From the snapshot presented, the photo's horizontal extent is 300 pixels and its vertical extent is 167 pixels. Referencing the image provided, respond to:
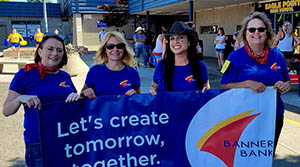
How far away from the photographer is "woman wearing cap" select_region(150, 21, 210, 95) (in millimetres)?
2848

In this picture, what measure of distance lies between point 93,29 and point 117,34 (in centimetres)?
2592

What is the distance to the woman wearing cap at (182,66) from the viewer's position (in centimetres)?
285

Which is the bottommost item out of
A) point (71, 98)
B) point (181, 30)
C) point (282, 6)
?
point (71, 98)

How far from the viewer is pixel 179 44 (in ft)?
9.40

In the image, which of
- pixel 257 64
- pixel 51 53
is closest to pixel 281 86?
pixel 257 64

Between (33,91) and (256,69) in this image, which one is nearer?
(33,91)

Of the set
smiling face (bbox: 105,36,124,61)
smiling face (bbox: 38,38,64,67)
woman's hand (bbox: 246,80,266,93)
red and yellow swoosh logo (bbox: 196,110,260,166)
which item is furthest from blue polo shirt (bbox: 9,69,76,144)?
woman's hand (bbox: 246,80,266,93)

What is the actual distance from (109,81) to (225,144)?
1.25 m

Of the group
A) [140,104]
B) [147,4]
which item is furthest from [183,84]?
[147,4]

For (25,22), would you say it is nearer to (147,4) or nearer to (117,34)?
(147,4)

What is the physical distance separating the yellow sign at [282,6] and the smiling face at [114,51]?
11509 millimetres

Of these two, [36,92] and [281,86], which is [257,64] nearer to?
[281,86]

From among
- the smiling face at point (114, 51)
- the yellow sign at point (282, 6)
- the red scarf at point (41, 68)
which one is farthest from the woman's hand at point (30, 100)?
the yellow sign at point (282, 6)

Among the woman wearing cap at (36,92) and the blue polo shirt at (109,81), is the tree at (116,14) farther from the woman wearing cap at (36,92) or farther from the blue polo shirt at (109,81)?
the woman wearing cap at (36,92)
